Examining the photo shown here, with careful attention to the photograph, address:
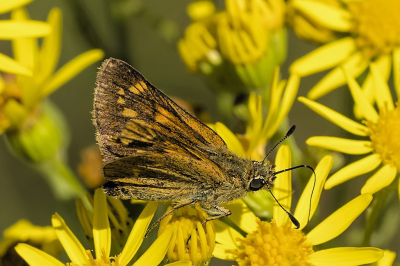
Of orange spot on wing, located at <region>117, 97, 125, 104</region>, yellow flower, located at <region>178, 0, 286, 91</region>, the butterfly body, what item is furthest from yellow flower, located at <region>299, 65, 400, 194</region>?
orange spot on wing, located at <region>117, 97, 125, 104</region>

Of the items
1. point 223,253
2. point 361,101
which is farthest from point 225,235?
point 361,101

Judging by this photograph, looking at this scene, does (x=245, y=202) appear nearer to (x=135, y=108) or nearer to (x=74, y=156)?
(x=135, y=108)

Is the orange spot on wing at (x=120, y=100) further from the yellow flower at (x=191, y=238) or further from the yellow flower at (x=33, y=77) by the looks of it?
the yellow flower at (x=33, y=77)

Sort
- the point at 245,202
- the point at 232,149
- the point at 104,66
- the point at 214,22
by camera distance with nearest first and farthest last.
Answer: the point at 104,66
the point at 245,202
the point at 232,149
the point at 214,22

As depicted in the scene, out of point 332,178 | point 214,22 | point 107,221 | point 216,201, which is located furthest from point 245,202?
point 214,22

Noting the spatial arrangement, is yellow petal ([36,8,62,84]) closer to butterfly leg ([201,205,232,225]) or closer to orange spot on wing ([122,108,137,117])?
orange spot on wing ([122,108,137,117])

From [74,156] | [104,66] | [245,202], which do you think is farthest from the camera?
[74,156]
